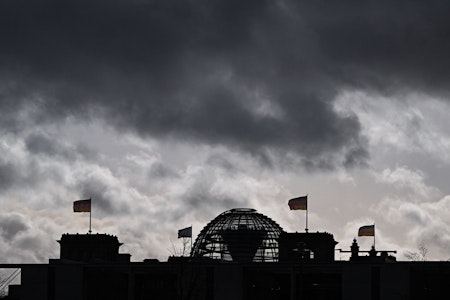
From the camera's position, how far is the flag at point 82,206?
168 metres

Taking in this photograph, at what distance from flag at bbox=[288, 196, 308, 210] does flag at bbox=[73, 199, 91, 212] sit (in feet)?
95.2

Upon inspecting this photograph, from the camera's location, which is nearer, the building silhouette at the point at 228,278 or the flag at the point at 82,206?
the building silhouette at the point at 228,278

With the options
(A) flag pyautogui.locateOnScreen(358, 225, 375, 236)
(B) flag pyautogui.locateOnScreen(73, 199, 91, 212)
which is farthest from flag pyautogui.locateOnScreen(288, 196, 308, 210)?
(B) flag pyautogui.locateOnScreen(73, 199, 91, 212)

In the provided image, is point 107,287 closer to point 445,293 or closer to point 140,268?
point 140,268

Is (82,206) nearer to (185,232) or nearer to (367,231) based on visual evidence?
(185,232)

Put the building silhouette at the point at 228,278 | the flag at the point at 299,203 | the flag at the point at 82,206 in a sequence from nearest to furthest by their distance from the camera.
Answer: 1. the building silhouette at the point at 228,278
2. the flag at the point at 299,203
3. the flag at the point at 82,206

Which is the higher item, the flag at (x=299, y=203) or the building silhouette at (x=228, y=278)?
the flag at (x=299, y=203)

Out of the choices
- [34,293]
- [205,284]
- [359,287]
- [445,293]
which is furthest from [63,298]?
[445,293]

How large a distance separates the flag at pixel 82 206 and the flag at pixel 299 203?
29028mm

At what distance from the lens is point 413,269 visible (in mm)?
142125

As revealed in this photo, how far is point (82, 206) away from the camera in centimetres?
16800

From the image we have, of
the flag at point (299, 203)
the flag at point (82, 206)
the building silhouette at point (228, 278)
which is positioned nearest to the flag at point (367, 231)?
the flag at point (299, 203)

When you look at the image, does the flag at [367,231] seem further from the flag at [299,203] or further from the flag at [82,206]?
the flag at [82,206]

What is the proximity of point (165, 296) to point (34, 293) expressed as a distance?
26.3 meters
